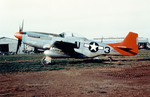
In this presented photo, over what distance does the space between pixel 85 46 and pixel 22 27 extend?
584 centimetres

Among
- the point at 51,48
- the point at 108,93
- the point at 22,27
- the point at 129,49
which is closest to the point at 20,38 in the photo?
the point at 22,27

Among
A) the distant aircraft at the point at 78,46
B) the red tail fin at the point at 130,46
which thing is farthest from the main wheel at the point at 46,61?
the red tail fin at the point at 130,46

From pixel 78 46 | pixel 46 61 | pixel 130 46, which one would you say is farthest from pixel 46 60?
pixel 130 46

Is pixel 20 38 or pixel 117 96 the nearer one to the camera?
pixel 117 96

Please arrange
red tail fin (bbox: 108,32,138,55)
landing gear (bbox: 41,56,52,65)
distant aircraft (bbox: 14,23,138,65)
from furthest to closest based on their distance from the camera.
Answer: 1. red tail fin (bbox: 108,32,138,55)
2. distant aircraft (bbox: 14,23,138,65)
3. landing gear (bbox: 41,56,52,65)

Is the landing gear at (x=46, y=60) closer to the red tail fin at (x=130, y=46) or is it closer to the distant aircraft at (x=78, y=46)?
the distant aircraft at (x=78, y=46)

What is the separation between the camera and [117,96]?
12.7 feet

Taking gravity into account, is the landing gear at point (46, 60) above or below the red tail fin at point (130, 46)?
below

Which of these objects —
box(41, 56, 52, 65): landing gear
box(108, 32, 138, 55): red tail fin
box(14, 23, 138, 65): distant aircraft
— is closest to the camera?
box(41, 56, 52, 65): landing gear

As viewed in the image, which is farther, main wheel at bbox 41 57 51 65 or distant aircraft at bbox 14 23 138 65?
distant aircraft at bbox 14 23 138 65

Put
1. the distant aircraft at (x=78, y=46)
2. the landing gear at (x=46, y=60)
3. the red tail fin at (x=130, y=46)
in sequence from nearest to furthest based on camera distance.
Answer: the landing gear at (x=46, y=60)
the distant aircraft at (x=78, y=46)
the red tail fin at (x=130, y=46)

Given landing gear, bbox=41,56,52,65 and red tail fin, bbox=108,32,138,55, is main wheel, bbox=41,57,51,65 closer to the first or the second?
landing gear, bbox=41,56,52,65

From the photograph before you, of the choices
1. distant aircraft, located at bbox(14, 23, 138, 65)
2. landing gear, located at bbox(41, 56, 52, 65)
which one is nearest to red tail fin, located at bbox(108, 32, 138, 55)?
distant aircraft, located at bbox(14, 23, 138, 65)

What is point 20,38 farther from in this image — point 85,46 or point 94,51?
point 94,51
